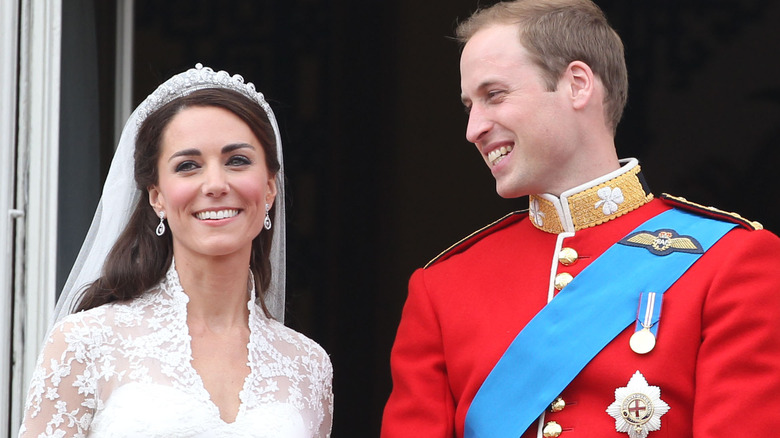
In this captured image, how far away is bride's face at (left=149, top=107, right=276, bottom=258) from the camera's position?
2611 millimetres

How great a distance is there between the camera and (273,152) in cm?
279

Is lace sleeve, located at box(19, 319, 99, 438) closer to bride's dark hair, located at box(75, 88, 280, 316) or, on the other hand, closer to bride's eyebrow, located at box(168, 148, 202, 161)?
bride's dark hair, located at box(75, 88, 280, 316)

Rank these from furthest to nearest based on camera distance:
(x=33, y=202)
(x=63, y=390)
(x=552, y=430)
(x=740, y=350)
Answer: (x=33, y=202), (x=63, y=390), (x=552, y=430), (x=740, y=350)

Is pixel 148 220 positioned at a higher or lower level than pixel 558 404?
higher

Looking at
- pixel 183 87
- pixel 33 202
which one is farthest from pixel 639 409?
pixel 33 202

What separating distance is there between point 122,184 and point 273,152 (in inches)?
14.0

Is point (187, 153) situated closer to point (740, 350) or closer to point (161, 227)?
point (161, 227)

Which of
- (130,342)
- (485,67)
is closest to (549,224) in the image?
(485,67)

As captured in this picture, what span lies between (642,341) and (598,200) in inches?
14.6

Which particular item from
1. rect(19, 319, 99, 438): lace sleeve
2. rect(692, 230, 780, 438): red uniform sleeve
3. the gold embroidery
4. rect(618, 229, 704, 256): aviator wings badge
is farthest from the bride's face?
rect(692, 230, 780, 438): red uniform sleeve

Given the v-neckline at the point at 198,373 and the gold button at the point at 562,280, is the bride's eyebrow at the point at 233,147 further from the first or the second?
the gold button at the point at 562,280

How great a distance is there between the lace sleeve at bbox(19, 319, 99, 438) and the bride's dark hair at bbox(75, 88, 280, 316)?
0.22m

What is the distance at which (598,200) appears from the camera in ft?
8.30

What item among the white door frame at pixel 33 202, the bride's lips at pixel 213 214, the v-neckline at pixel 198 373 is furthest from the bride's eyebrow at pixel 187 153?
the white door frame at pixel 33 202
